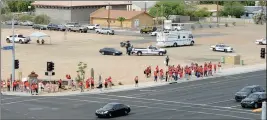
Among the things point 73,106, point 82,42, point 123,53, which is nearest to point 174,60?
point 123,53

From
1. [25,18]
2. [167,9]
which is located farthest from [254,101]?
[167,9]

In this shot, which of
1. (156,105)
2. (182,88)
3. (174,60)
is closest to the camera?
(156,105)

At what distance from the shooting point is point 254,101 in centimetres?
4288

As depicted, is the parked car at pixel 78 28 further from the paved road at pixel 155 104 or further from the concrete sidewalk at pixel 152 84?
the paved road at pixel 155 104

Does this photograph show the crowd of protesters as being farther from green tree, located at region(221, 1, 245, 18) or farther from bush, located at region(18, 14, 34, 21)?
green tree, located at region(221, 1, 245, 18)

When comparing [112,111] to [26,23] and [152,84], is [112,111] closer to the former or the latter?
[152,84]

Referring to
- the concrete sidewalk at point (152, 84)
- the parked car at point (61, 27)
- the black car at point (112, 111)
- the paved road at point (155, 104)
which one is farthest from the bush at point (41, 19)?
the black car at point (112, 111)

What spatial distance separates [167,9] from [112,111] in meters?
100

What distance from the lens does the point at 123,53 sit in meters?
81.0

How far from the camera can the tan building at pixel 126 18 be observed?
4953 inches

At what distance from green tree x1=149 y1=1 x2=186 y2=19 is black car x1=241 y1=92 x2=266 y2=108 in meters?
Result: 91.5

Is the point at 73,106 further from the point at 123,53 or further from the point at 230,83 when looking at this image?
the point at 123,53

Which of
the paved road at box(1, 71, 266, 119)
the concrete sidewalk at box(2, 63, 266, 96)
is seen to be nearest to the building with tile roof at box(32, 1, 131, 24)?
the concrete sidewalk at box(2, 63, 266, 96)

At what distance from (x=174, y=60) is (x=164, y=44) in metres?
14.2
